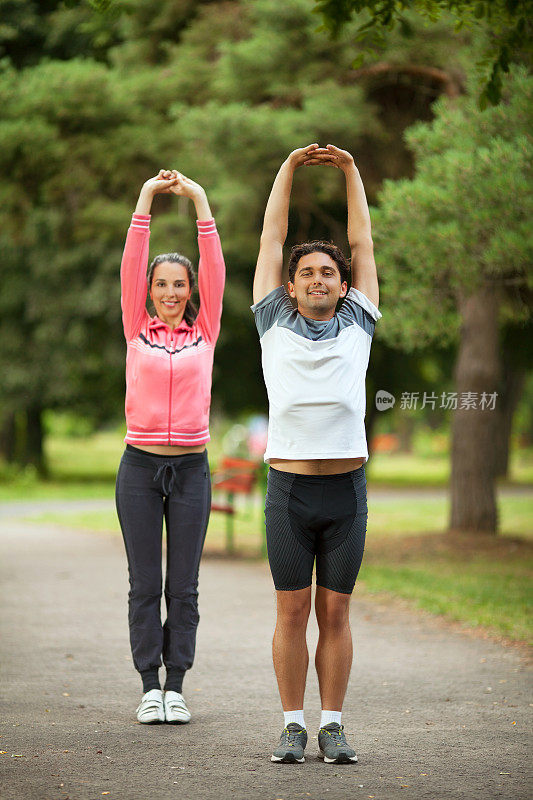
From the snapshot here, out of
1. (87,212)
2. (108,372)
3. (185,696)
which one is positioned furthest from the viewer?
(108,372)

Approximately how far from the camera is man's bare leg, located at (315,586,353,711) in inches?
167

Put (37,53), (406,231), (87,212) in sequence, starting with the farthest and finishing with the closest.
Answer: (37,53), (87,212), (406,231)

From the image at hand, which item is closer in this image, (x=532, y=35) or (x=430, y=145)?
(x=532, y=35)

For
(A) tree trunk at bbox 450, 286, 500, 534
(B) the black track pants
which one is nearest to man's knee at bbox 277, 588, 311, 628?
(B) the black track pants

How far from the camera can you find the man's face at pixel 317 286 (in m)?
4.29

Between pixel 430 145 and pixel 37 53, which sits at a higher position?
pixel 37 53

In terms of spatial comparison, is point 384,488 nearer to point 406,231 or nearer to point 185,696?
point 406,231

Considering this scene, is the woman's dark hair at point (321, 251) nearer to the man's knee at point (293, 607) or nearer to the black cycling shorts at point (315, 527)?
the black cycling shorts at point (315, 527)

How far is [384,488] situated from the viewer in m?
25.8

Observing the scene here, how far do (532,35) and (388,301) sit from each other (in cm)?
402

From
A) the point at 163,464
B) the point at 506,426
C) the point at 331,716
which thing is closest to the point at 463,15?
the point at 163,464

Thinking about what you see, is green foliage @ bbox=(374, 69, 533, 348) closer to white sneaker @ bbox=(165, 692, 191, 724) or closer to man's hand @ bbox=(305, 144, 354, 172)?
man's hand @ bbox=(305, 144, 354, 172)

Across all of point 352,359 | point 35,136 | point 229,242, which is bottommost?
point 352,359

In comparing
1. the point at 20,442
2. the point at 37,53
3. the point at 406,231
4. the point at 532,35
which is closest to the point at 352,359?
the point at 532,35
